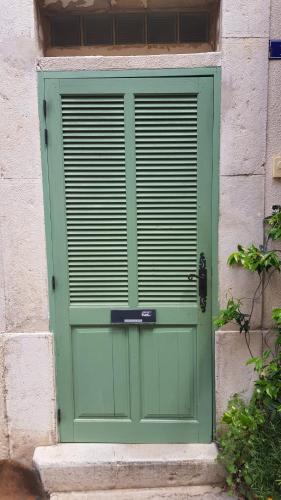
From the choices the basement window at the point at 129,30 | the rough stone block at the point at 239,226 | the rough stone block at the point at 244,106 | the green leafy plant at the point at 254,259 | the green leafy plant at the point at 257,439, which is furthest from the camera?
the basement window at the point at 129,30

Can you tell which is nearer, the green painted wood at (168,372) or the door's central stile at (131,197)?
the door's central stile at (131,197)

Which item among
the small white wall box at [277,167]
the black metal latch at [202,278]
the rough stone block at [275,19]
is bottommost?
the black metal latch at [202,278]

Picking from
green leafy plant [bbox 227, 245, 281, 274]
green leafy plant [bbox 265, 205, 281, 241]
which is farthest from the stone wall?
green leafy plant [bbox 265, 205, 281, 241]

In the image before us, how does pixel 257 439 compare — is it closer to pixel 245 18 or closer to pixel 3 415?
pixel 3 415

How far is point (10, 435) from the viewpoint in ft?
11.6

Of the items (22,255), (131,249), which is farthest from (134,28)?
(22,255)

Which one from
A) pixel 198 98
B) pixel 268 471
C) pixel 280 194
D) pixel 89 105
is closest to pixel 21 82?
pixel 89 105

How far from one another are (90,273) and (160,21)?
1966 millimetres

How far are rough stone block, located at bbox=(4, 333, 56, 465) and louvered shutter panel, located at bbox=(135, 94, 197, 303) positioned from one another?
0.90 m

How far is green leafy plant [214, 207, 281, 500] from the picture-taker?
2.98m

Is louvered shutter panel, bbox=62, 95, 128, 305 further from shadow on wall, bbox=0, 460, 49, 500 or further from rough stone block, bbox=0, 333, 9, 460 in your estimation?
shadow on wall, bbox=0, 460, 49, 500

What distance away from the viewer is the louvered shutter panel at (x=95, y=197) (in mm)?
3289

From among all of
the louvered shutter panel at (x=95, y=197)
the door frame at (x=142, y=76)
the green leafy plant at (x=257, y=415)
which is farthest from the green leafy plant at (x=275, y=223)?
the louvered shutter panel at (x=95, y=197)

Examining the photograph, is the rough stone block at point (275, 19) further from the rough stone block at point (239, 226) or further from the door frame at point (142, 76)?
the rough stone block at point (239, 226)
